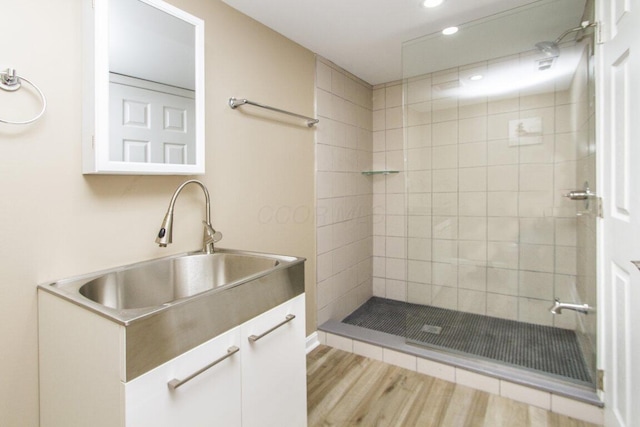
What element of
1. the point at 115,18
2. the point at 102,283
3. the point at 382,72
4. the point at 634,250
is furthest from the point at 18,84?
the point at 382,72

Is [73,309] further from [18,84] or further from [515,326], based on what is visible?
[515,326]

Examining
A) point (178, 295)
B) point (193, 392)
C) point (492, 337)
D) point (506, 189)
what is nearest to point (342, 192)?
point (506, 189)

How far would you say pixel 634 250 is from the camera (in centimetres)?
112

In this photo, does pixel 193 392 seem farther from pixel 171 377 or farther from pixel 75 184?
pixel 75 184

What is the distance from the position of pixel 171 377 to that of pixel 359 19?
201 cm

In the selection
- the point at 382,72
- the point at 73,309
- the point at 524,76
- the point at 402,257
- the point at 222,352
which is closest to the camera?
the point at 73,309

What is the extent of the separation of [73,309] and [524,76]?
2700 millimetres

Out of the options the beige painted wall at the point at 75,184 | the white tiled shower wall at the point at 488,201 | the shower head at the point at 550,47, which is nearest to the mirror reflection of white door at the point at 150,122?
the beige painted wall at the point at 75,184

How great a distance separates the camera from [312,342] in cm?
242

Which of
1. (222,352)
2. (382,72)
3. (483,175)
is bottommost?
(222,352)

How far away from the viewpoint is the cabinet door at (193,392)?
0.84m

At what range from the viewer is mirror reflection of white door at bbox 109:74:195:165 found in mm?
1229

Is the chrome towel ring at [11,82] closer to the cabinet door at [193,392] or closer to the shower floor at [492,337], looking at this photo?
the cabinet door at [193,392]

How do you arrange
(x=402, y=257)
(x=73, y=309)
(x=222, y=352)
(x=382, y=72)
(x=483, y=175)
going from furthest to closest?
(x=402, y=257), (x=382, y=72), (x=483, y=175), (x=222, y=352), (x=73, y=309)
